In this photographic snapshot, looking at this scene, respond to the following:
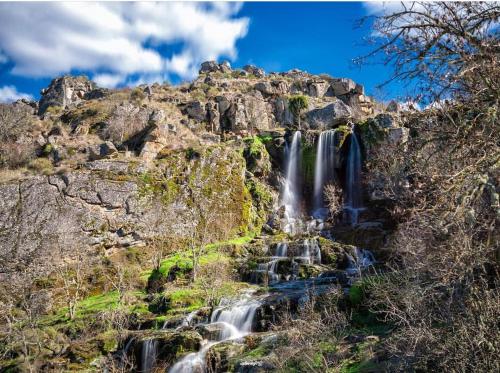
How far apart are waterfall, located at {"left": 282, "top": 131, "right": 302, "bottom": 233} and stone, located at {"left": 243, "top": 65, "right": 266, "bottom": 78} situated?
34.3 metres

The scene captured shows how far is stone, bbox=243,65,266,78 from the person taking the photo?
227ft

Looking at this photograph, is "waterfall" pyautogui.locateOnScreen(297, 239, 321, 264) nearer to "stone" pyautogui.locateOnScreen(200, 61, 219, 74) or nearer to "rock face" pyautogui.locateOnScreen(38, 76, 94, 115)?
"rock face" pyautogui.locateOnScreen(38, 76, 94, 115)

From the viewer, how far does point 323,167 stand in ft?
117

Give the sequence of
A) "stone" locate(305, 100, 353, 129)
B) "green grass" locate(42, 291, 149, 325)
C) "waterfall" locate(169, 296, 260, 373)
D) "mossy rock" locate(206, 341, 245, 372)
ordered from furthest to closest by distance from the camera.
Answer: "stone" locate(305, 100, 353, 129) < "green grass" locate(42, 291, 149, 325) < "waterfall" locate(169, 296, 260, 373) < "mossy rock" locate(206, 341, 245, 372)

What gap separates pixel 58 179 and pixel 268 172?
659 inches

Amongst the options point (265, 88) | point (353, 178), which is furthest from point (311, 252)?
point (265, 88)

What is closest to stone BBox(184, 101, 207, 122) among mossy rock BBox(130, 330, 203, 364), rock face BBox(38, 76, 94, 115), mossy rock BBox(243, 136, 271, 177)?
mossy rock BBox(243, 136, 271, 177)

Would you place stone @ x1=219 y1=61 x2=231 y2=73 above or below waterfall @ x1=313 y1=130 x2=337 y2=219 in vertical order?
above

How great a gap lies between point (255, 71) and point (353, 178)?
41238 mm

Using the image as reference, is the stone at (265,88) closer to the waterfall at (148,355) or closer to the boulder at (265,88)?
the boulder at (265,88)

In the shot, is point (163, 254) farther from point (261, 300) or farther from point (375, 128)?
point (375, 128)

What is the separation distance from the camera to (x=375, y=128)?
33.7 metres

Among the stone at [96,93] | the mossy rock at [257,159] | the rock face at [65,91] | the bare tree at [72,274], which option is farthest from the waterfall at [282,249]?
the rock face at [65,91]

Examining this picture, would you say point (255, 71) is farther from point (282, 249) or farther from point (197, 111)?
point (282, 249)
